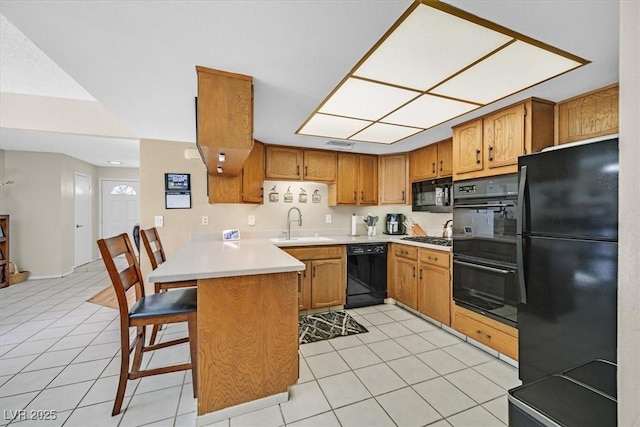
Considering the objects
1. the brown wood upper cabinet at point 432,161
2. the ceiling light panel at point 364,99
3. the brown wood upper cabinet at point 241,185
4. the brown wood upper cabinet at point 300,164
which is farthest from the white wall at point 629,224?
the brown wood upper cabinet at point 300,164

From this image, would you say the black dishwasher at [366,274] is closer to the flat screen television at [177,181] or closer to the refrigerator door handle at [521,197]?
the refrigerator door handle at [521,197]

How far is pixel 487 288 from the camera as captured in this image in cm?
227

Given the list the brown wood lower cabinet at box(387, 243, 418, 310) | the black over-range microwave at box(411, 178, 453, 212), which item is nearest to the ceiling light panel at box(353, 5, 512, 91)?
the black over-range microwave at box(411, 178, 453, 212)

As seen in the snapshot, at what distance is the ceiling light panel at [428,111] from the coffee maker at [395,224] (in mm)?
1708

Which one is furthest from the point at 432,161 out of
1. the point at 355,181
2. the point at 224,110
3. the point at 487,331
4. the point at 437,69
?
the point at 224,110

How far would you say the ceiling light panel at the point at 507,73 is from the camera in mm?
1495

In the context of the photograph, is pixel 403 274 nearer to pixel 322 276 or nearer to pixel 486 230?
pixel 322 276

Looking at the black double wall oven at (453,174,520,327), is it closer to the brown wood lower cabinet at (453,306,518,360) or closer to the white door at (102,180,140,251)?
the brown wood lower cabinet at (453,306,518,360)

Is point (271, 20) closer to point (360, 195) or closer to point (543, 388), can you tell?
point (543, 388)

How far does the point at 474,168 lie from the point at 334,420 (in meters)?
2.31

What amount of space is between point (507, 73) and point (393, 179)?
225 cm

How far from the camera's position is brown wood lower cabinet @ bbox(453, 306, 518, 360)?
82.0 inches

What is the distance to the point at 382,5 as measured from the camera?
1141 mm

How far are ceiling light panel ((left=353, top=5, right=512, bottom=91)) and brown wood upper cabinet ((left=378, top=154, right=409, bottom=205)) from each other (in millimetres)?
2095
